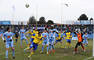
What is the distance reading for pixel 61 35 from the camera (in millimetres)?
19531

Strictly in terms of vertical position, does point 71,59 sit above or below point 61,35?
below

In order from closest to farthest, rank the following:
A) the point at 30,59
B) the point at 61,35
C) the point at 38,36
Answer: the point at 30,59
the point at 38,36
the point at 61,35

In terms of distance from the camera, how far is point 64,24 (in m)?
46.7

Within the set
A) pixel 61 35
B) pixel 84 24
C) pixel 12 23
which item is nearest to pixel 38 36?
pixel 61 35

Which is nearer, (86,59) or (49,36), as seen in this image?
(86,59)

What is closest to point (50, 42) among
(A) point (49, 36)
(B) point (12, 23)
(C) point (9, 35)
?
(A) point (49, 36)

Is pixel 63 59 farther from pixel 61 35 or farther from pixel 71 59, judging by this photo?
pixel 61 35

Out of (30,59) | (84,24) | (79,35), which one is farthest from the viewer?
(84,24)

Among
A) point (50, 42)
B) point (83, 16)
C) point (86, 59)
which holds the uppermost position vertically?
point (83, 16)

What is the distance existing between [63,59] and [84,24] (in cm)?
3492

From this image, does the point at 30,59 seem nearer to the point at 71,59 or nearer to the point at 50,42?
the point at 71,59

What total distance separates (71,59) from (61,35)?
8.19 metres

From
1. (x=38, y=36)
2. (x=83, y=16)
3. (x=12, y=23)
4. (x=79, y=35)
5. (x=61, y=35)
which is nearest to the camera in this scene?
(x=38, y=36)

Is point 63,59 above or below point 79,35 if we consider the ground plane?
below
